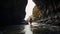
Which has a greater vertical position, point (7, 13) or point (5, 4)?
point (5, 4)

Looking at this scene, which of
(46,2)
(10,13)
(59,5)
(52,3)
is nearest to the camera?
(10,13)

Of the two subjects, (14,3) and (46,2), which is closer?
(14,3)

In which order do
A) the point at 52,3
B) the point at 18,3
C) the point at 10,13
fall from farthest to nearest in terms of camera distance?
the point at 52,3 < the point at 18,3 < the point at 10,13

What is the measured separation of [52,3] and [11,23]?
7.19m

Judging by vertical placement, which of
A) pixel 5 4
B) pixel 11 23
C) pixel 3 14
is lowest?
pixel 11 23

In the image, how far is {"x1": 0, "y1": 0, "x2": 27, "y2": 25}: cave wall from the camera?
12.5 m

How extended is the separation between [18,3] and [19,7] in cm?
76

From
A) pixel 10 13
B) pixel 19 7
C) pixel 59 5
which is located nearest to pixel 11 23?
pixel 10 13

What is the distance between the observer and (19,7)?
15000 mm

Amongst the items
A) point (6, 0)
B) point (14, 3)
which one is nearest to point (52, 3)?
point (14, 3)

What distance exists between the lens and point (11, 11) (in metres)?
13.5

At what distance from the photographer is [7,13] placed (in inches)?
515

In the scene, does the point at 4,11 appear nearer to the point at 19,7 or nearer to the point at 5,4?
the point at 5,4

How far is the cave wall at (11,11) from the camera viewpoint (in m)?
12.5
